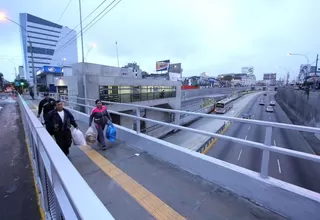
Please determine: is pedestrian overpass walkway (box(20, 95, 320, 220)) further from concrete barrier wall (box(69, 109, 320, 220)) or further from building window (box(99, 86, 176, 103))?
building window (box(99, 86, 176, 103))

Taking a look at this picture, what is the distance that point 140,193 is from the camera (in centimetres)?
287

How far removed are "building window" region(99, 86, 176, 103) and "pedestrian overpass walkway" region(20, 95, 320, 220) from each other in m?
16.0

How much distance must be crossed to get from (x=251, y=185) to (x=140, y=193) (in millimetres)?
1738

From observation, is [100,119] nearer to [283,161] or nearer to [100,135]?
[100,135]

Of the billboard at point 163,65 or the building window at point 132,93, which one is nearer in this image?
the building window at point 132,93

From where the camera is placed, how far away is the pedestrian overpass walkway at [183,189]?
91.7 inches

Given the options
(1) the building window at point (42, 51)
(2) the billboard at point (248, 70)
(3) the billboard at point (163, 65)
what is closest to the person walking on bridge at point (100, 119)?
(3) the billboard at point (163, 65)

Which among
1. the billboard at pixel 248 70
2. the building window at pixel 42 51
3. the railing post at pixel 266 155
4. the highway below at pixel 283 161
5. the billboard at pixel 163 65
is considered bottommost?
the highway below at pixel 283 161

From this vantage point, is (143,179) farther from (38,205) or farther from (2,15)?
(2,15)

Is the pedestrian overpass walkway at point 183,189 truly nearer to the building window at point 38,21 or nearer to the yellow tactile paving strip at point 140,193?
the yellow tactile paving strip at point 140,193

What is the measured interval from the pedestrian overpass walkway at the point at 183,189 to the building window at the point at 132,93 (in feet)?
52.6

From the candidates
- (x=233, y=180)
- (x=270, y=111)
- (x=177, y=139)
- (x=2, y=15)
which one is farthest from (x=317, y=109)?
(x=2, y=15)

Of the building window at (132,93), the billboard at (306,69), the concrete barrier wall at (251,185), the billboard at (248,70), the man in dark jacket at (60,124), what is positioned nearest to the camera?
the concrete barrier wall at (251,185)

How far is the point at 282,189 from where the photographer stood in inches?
90.7
